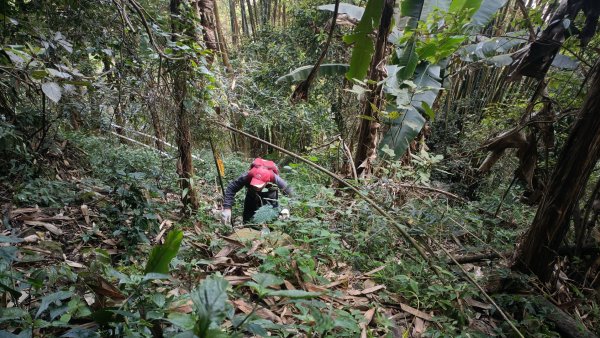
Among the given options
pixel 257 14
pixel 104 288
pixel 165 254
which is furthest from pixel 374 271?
pixel 257 14

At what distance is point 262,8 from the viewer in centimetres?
952

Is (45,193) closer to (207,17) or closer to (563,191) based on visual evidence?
(207,17)

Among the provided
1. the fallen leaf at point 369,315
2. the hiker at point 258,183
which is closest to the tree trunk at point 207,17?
the hiker at point 258,183

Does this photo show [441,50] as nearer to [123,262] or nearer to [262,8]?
[123,262]

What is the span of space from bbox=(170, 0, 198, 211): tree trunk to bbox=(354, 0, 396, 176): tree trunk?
1.95m

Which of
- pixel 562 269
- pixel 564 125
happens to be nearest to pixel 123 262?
pixel 562 269

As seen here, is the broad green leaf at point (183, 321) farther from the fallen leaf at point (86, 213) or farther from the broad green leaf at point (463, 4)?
the broad green leaf at point (463, 4)

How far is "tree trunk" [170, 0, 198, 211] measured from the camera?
8.52 ft

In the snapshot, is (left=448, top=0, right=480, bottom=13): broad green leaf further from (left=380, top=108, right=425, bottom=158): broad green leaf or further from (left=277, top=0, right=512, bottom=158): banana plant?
(left=380, top=108, right=425, bottom=158): broad green leaf

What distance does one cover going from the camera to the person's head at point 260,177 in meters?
3.63

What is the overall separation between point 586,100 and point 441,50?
4.07ft

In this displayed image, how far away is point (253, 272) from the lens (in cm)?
184

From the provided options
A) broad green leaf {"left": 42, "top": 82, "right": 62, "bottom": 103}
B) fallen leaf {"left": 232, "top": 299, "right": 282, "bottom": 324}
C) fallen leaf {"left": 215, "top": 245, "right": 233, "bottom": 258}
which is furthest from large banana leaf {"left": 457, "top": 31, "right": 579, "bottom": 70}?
broad green leaf {"left": 42, "top": 82, "right": 62, "bottom": 103}

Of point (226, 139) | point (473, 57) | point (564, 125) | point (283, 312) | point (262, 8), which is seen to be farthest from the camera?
point (262, 8)
